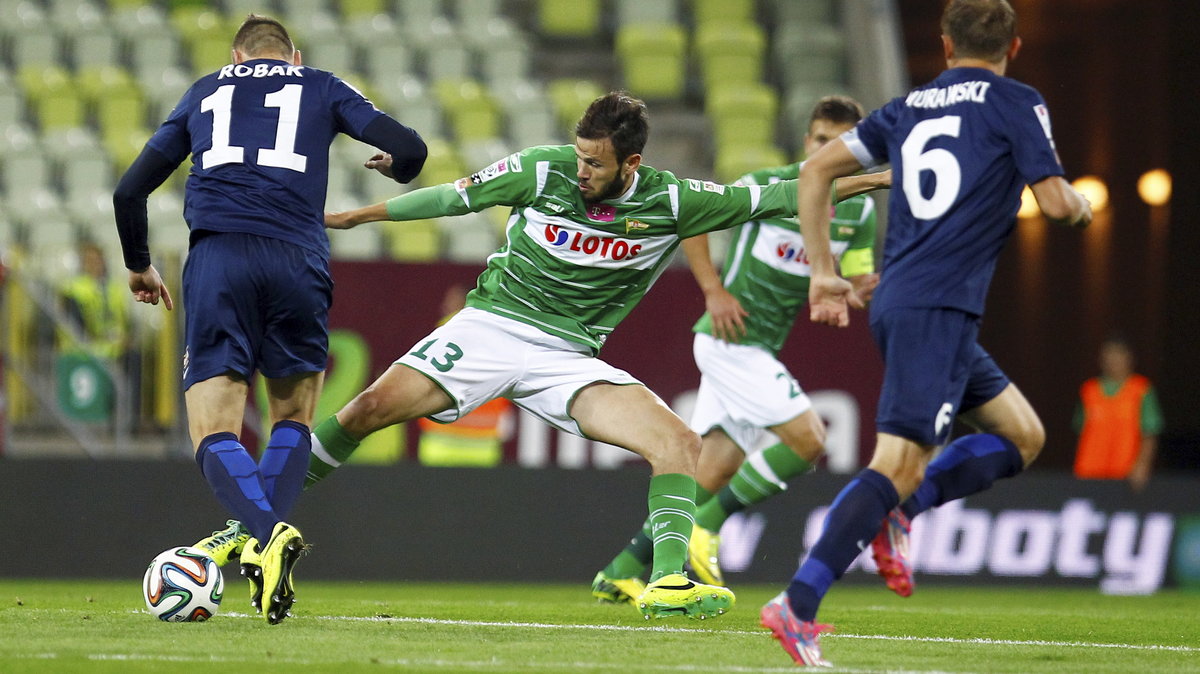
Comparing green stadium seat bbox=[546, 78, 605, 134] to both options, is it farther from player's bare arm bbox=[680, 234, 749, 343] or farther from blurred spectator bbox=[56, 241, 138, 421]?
player's bare arm bbox=[680, 234, 749, 343]

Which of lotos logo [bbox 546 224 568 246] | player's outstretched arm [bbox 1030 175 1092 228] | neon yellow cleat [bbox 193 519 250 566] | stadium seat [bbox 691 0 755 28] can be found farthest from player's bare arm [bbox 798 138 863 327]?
stadium seat [bbox 691 0 755 28]

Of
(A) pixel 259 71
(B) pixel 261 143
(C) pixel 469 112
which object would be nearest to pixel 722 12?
(C) pixel 469 112

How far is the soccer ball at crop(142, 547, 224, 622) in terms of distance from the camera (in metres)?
5.12

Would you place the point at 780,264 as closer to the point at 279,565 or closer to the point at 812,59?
the point at 279,565

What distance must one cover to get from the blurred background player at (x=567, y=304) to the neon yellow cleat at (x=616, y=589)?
1.02 meters

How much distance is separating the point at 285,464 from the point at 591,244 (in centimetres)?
136

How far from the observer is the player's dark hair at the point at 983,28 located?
15.4 feet

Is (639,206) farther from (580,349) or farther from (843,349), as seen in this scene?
(843,349)

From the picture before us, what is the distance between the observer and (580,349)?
6012 millimetres

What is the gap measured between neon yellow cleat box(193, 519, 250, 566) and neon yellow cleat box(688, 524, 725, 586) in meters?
2.41

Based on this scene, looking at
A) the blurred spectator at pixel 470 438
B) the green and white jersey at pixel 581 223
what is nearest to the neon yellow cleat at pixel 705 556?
the green and white jersey at pixel 581 223

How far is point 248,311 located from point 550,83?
10.5m

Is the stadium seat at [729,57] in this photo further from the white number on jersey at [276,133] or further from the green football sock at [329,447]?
the white number on jersey at [276,133]

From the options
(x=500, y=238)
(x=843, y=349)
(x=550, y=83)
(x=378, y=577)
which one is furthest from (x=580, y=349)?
(x=550, y=83)
